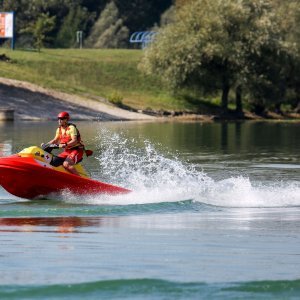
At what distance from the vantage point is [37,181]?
72.5 ft

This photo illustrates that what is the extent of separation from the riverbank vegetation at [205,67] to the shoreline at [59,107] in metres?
1.37

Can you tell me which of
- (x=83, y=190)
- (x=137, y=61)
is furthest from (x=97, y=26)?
(x=83, y=190)

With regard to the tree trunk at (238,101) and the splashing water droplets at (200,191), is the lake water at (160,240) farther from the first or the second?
the tree trunk at (238,101)

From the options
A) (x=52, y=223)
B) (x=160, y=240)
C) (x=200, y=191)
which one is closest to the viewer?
(x=160, y=240)

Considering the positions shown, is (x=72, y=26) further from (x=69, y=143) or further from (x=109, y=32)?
(x=69, y=143)

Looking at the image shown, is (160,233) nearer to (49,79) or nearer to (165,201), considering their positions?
(165,201)

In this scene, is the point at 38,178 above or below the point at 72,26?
below

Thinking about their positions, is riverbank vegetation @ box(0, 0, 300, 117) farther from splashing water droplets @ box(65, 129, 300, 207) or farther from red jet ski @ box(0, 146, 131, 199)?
red jet ski @ box(0, 146, 131, 199)

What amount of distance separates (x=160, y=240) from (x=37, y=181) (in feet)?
18.7

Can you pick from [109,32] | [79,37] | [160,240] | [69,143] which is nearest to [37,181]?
[69,143]

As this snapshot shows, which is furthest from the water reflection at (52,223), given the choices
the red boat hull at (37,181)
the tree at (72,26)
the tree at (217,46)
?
the tree at (72,26)

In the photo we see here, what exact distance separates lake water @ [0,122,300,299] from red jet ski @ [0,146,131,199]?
19 cm

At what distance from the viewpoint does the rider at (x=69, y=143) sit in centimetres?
2216

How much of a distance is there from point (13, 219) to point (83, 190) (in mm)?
2946
